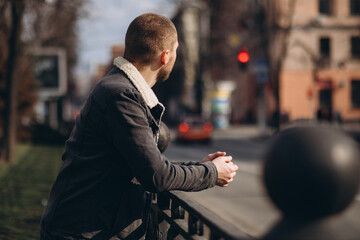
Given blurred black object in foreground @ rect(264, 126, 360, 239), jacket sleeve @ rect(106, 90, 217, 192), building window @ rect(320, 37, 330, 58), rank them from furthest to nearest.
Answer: building window @ rect(320, 37, 330, 58), jacket sleeve @ rect(106, 90, 217, 192), blurred black object in foreground @ rect(264, 126, 360, 239)

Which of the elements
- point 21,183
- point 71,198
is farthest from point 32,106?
point 71,198

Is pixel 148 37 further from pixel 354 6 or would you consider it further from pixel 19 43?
pixel 354 6

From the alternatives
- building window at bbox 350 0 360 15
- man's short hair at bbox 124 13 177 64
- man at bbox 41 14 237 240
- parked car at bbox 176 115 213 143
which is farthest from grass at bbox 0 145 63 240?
building window at bbox 350 0 360 15

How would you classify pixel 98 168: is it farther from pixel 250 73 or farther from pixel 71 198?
pixel 250 73

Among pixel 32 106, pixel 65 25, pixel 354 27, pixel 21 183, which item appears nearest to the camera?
pixel 21 183

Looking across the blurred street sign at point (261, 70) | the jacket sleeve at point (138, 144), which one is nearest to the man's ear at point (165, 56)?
the jacket sleeve at point (138, 144)

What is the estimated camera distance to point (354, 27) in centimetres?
4091

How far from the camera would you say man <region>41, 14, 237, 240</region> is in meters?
1.92

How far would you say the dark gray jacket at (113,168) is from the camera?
6.29 feet

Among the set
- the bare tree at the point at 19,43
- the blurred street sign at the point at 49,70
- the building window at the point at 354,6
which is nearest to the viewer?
the bare tree at the point at 19,43

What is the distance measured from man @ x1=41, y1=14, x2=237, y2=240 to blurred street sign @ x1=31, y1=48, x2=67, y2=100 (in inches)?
939

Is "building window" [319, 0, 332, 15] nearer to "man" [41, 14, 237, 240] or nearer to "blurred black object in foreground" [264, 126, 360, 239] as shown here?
"man" [41, 14, 237, 240]

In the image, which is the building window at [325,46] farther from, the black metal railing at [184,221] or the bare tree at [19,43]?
the black metal railing at [184,221]

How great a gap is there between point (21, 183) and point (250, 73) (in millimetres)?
37235
